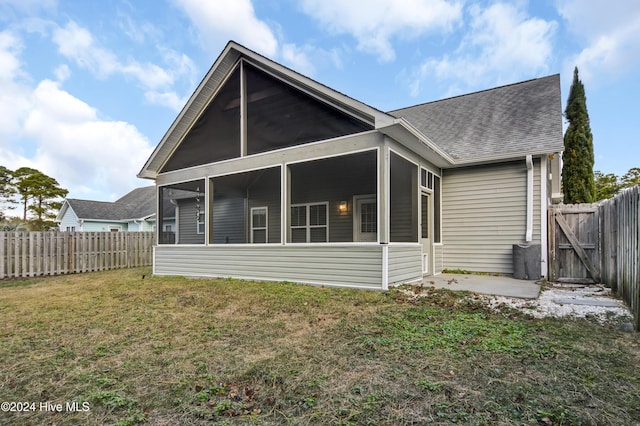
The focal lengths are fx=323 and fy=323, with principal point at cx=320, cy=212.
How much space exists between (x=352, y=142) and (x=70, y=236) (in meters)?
10.4

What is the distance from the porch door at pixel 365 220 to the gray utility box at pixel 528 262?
3.71m

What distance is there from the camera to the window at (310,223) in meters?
10.6

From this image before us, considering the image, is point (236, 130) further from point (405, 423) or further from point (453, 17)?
point (453, 17)

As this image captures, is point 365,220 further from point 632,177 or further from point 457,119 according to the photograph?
point 632,177

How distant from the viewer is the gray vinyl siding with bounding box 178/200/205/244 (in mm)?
14867

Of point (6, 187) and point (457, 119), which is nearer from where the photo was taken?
point (457, 119)

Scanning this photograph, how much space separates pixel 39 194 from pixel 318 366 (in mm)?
38151

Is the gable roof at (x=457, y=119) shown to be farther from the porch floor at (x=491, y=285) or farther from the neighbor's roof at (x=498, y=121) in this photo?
the porch floor at (x=491, y=285)

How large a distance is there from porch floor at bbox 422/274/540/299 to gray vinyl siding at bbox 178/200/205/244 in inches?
431

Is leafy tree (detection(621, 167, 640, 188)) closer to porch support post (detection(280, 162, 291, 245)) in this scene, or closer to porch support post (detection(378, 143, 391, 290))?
porch support post (detection(378, 143, 391, 290))

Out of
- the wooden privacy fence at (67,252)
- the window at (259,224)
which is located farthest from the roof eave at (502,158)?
the wooden privacy fence at (67,252)

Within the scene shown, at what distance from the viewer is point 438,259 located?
8781 mm

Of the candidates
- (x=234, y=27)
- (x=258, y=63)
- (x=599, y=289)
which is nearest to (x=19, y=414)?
Result: (x=258, y=63)

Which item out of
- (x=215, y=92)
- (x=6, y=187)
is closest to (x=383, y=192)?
(x=215, y=92)
